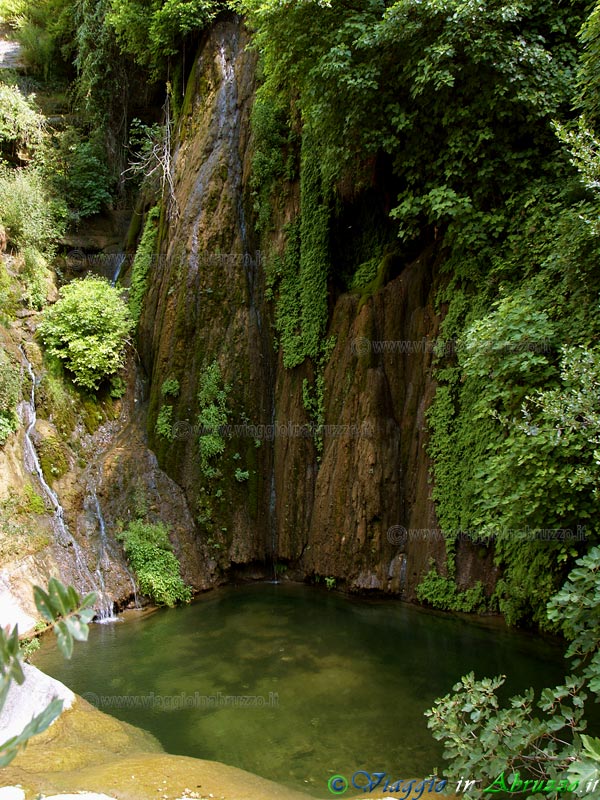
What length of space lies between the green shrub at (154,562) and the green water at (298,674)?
38 cm

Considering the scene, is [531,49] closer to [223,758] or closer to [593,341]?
[593,341]

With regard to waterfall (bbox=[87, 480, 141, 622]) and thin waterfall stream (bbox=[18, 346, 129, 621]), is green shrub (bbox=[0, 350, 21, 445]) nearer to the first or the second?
thin waterfall stream (bbox=[18, 346, 129, 621])

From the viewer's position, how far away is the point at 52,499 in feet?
32.4

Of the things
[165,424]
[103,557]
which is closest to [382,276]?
[165,424]

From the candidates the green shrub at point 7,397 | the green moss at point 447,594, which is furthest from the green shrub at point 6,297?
the green moss at point 447,594

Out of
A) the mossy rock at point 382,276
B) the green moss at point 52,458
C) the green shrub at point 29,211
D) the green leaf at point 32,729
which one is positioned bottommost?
the green moss at point 52,458

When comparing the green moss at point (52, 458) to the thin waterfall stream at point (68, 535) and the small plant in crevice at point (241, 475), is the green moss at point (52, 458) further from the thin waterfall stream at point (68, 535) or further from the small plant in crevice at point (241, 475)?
the small plant in crevice at point (241, 475)

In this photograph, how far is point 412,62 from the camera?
324 inches

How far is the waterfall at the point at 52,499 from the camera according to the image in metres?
9.29

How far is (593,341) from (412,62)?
16.6ft

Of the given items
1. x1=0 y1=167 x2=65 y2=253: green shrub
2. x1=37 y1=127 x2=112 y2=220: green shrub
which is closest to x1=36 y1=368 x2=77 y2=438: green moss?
x1=0 y1=167 x2=65 y2=253: green shrub

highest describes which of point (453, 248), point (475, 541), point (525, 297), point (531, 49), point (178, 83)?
point (178, 83)

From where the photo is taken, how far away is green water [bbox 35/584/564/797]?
5.41 metres

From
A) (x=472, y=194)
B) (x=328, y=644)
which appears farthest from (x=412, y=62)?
(x=328, y=644)
